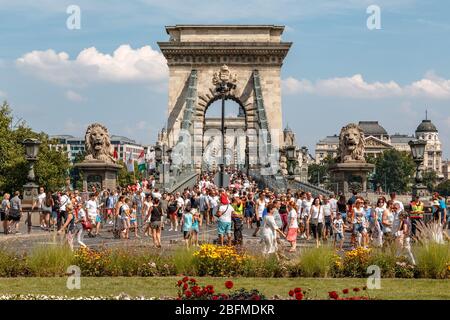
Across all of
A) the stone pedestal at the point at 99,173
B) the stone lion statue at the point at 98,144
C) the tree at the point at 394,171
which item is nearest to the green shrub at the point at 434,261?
the stone pedestal at the point at 99,173

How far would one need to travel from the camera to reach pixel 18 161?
75500mm

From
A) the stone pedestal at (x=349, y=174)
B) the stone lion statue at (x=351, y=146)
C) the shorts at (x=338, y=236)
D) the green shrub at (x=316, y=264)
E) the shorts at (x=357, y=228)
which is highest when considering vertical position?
the stone lion statue at (x=351, y=146)

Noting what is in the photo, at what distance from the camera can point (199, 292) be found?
1326 cm

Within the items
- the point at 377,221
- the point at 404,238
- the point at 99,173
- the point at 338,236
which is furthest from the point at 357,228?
the point at 99,173

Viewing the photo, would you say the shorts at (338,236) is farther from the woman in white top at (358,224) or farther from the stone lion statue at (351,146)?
the stone lion statue at (351,146)

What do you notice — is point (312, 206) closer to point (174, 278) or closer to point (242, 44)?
point (174, 278)

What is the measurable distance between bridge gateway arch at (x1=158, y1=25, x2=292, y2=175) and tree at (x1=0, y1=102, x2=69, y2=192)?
13.0 m

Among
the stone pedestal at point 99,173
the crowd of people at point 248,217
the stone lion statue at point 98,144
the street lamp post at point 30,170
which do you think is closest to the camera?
the crowd of people at point 248,217

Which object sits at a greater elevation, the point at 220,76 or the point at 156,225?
the point at 220,76

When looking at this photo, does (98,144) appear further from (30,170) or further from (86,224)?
(86,224)

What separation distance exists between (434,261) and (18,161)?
6117 centimetres

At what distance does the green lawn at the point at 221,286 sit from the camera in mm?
16266

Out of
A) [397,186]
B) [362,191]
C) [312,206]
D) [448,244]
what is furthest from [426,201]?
[397,186]

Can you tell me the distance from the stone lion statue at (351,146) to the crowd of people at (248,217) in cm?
819
